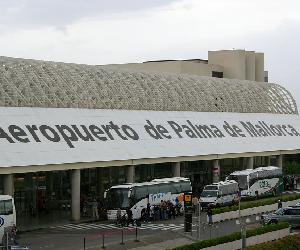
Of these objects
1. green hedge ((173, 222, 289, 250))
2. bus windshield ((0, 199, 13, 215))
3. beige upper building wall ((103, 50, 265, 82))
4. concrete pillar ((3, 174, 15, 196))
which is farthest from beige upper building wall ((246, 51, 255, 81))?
bus windshield ((0, 199, 13, 215))

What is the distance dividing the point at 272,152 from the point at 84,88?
20.7 m

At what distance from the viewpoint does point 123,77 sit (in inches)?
2402

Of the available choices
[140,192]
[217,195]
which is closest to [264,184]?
[217,195]

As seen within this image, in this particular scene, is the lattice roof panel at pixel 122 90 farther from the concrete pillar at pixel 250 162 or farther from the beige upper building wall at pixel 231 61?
the beige upper building wall at pixel 231 61

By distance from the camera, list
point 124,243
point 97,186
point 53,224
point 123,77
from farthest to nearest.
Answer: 1. point 123,77
2. point 97,186
3. point 53,224
4. point 124,243

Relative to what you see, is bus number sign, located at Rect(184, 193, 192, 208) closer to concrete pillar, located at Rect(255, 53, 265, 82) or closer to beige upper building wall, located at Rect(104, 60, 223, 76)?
beige upper building wall, located at Rect(104, 60, 223, 76)

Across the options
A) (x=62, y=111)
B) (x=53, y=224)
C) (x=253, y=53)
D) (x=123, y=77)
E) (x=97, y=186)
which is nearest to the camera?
(x=53, y=224)

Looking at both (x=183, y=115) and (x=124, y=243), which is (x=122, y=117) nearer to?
(x=183, y=115)

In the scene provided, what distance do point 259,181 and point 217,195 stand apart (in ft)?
27.6

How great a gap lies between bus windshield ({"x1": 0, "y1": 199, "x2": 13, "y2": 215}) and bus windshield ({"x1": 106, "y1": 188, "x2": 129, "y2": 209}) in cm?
935

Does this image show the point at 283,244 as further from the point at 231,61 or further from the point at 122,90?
the point at 231,61

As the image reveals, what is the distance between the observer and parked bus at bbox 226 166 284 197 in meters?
55.4

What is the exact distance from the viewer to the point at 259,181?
56.9 m

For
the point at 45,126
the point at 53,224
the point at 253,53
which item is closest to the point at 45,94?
the point at 45,126
